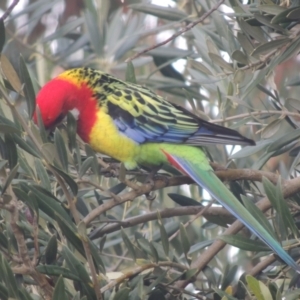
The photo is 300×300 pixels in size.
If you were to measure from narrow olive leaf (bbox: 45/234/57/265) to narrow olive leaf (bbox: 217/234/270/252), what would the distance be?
1.62ft

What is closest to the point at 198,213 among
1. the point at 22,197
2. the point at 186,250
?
the point at 186,250

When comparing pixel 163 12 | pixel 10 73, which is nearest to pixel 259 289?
pixel 10 73

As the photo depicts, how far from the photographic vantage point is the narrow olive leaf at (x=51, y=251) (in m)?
1.97

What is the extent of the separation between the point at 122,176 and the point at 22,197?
359mm

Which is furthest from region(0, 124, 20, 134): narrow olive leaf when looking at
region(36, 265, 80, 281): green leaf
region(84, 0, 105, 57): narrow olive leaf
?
region(84, 0, 105, 57): narrow olive leaf

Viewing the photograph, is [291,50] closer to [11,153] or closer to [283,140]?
[283,140]

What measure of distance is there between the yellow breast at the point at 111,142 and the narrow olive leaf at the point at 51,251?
3.37 feet

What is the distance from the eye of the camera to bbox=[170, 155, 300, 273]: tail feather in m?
2.12

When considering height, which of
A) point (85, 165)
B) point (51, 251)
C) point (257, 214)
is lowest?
point (257, 214)

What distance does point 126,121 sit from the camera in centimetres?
305

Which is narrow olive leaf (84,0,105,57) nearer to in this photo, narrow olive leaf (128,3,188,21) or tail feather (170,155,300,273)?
narrow olive leaf (128,3,188,21)

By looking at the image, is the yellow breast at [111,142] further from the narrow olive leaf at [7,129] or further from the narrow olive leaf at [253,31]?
the narrow olive leaf at [7,129]

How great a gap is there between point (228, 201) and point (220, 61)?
0.50 m

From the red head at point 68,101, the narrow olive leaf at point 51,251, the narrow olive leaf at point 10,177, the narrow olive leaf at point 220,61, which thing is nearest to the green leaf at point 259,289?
the narrow olive leaf at point 51,251
